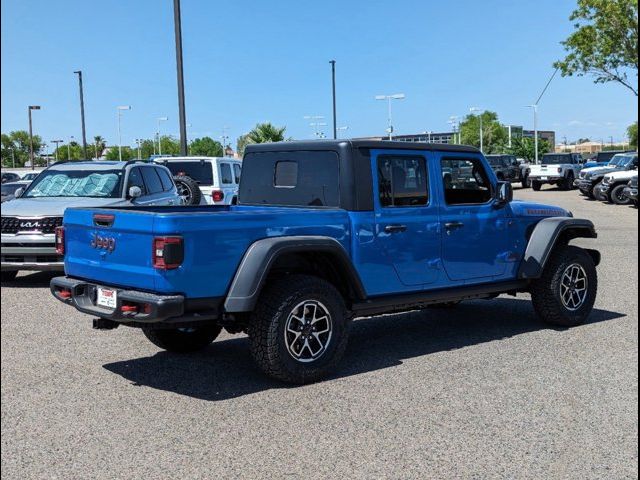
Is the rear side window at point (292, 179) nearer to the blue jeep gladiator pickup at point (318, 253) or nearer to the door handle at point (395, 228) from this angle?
the blue jeep gladiator pickup at point (318, 253)

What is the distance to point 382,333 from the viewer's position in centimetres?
755

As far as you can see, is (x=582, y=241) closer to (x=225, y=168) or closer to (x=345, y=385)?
(x=225, y=168)

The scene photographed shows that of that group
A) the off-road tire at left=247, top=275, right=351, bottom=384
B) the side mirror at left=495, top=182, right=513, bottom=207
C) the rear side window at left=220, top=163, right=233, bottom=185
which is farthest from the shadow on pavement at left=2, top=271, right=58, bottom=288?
the side mirror at left=495, top=182, right=513, bottom=207

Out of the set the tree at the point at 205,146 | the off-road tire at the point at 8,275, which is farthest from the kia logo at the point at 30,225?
the tree at the point at 205,146

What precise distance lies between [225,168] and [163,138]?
121m

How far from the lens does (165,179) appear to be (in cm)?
1315

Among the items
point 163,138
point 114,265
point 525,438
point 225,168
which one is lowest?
point 525,438

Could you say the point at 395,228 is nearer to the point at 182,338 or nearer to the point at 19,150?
the point at 182,338

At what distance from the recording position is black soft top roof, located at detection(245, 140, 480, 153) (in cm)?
632

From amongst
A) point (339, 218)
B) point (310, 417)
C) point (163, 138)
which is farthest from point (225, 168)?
point (163, 138)

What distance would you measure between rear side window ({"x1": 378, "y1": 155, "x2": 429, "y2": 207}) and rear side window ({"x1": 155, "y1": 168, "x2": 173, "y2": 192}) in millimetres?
7059

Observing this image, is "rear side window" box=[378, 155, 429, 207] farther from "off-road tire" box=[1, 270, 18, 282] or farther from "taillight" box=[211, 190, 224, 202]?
"taillight" box=[211, 190, 224, 202]

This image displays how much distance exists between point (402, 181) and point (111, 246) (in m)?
2.48

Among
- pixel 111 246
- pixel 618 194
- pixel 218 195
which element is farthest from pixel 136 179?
pixel 618 194
